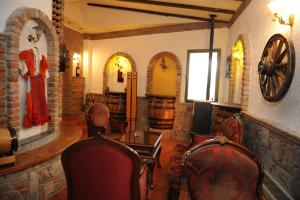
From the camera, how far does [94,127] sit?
377cm

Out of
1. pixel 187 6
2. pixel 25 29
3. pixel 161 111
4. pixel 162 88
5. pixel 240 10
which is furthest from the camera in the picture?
pixel 162 88

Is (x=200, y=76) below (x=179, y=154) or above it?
above

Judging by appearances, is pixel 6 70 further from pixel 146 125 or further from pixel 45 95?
pixel 146 125

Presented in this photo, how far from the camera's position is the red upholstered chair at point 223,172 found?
1619 mm

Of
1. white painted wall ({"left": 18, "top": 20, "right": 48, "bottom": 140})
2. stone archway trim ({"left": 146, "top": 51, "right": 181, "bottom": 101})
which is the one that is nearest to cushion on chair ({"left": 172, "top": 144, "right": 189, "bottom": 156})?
white painted wall ({"left": 18, "top": 20, "right": 48, "bottom": 140})

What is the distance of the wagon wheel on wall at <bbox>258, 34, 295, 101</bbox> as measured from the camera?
2.16 m

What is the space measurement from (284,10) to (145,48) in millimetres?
4467

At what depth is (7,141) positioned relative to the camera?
2.23 metres

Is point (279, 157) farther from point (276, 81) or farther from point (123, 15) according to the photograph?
point (123, 15)

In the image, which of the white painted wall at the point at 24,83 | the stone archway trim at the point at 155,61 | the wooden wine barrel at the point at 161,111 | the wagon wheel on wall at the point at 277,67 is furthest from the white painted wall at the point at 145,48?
the white painted wall at the point at 24,83

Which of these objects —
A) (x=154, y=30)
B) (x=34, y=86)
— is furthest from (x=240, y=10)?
(x=34, y=86)

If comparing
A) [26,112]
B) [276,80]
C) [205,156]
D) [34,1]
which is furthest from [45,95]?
[276,80]

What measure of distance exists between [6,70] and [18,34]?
0.47 meters

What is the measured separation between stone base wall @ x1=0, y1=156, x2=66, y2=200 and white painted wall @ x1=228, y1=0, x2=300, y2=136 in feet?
8.81
